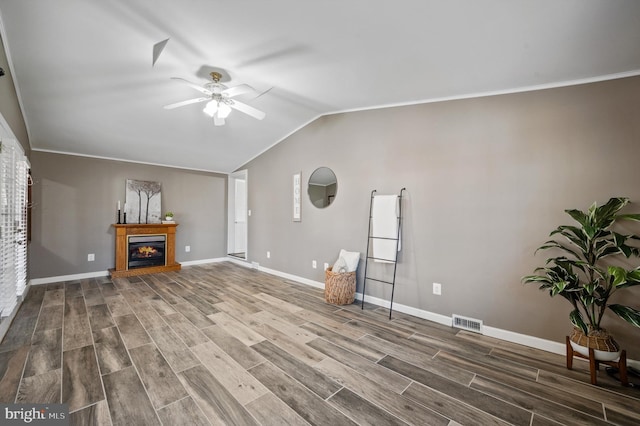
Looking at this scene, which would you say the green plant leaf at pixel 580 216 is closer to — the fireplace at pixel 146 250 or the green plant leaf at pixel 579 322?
the green plant leaf at pixel 579 322

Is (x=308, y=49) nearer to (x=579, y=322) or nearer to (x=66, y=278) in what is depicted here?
(x=579, y=322)

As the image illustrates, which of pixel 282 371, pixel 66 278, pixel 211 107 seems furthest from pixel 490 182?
pixel 66 278

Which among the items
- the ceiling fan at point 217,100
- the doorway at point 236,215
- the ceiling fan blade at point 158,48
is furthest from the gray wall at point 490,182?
the doorway at point 236,215

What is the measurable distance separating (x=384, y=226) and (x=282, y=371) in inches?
79.5

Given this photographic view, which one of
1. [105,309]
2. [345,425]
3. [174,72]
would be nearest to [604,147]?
[345,425]

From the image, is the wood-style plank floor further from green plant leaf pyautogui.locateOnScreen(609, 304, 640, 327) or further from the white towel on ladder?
the white towel on ladder

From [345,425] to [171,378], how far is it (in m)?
1.27

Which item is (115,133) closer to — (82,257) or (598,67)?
(82,257)

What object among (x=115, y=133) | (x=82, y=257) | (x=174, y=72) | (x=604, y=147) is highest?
(x=174, y=72)

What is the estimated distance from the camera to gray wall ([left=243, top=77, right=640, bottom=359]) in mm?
2186

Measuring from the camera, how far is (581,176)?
2.26m

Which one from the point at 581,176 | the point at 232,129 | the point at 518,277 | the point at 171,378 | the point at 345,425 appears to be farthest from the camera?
the point at 232,129

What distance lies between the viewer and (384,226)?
10.9ft

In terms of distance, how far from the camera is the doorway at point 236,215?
21.1 ft
